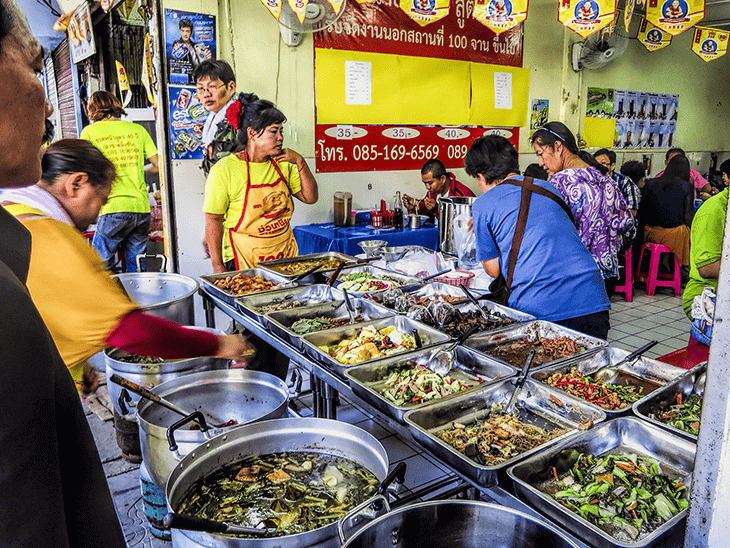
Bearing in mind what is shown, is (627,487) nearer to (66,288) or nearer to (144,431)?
(144,431)

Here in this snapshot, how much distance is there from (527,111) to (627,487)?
6.86 meters

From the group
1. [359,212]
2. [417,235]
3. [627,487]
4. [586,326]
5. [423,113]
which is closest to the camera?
[627,487]

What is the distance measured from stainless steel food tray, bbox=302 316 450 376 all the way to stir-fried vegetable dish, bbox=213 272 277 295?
86 centimetres

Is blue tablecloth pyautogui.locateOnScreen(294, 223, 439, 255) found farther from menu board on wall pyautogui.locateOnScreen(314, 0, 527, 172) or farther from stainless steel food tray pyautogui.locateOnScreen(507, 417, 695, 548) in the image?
stainless steel food tray pyautogui.locateOnScreen(507, 417, 695, 548)

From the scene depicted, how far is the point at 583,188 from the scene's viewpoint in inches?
144

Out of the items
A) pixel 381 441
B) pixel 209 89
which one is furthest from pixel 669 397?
pixel 209 89

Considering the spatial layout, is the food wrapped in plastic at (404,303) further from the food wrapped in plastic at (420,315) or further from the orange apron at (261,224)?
the orange apron at (261,224)

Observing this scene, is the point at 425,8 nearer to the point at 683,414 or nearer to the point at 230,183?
the point at 230,183

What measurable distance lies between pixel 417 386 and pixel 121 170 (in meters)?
4.48

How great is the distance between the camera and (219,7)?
→ 16.4 feet

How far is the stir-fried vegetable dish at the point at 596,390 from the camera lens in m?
1.79

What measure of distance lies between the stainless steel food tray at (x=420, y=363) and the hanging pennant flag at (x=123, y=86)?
259 inches

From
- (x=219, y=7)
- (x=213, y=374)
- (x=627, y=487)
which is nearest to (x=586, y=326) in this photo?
(x=627, y=487)

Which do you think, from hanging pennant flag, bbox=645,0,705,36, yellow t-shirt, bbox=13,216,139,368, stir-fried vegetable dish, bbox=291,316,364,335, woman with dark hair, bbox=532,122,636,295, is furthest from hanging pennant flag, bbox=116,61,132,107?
hanging pennant flag, bbox=645,0,705,36
